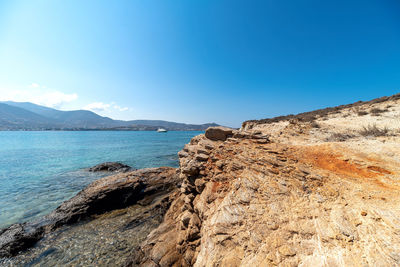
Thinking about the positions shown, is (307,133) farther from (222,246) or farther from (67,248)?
(67,248)

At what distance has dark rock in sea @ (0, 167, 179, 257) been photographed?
26.6 feet

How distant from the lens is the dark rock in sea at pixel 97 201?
8094mm

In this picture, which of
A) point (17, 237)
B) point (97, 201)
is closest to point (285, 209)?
point (97, 201)

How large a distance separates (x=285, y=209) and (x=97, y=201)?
40.4ft

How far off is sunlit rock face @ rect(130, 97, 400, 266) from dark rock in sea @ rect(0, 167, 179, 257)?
5.32 m

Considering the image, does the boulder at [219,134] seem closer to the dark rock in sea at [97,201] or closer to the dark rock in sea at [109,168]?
the dark rock in sea at [97,201]

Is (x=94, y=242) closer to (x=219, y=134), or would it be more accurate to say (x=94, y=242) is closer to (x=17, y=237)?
(x=17, y=237)

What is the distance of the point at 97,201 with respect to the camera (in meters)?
10.9

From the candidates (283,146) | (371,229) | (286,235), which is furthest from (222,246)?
(283,146)

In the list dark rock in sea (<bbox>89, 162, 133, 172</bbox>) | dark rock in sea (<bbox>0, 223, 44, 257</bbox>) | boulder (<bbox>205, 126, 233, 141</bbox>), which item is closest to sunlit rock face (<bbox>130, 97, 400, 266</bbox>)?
boulder (<bbox>205, 126, 233, 141</bbox>)

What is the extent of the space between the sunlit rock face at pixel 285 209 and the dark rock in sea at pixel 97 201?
532 cm

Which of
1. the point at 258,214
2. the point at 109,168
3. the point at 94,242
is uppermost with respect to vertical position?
the point at 258,214

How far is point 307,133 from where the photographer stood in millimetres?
12453

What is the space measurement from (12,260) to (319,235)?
13.0 meters
